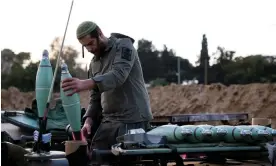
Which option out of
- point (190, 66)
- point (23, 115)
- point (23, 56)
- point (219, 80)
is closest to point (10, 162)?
point (23, 115)

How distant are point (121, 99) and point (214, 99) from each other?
92.9 ft

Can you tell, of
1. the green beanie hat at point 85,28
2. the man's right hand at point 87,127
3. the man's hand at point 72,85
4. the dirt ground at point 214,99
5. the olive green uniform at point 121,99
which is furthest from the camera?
the dirt ground at point 214,99

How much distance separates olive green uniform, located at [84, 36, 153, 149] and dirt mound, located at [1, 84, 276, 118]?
20492 mm

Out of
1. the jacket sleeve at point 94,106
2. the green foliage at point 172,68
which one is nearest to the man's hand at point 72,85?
the jacket sleeve at point 94,106

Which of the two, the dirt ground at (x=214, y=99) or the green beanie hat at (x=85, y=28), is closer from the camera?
the green beanie hat at (x=85, y=28)

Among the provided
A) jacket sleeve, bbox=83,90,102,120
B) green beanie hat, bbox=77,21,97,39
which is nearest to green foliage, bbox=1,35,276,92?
jacket sleeve, bbox=83,90,102,120

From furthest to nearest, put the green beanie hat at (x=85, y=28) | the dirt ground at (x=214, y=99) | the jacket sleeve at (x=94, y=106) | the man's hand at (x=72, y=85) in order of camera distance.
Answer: the dirt ground at (x=214, y=99) → the jacket sleeve at (x=94, y=106) → the green beanie hat at (x=85, y=28) → the man's hand at (x=72, y=85)

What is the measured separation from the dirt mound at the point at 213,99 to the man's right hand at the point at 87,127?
66.4ft

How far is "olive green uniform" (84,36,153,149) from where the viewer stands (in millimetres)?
4395

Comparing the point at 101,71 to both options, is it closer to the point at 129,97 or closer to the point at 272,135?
the point at 129,97

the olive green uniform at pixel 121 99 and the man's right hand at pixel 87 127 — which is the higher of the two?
the olive green uniform at pixel 121 99

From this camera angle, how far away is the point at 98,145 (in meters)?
4.54

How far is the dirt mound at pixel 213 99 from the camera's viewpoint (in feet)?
93.4

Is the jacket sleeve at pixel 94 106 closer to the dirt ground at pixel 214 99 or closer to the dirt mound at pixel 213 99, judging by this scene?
the dirt ground at pixel 214 99
